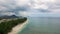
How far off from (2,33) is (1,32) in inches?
12.4

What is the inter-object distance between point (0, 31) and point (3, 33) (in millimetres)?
712

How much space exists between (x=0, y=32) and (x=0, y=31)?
287 millimetres

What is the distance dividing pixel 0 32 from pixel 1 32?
0.46 ft

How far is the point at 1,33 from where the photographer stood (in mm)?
19922

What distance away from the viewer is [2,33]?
19.9 meters

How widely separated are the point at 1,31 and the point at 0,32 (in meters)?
0.32

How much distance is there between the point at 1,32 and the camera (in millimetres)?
20125

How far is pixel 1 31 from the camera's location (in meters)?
20.3

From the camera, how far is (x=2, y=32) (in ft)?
65.8

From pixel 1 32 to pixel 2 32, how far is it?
15 centimetres

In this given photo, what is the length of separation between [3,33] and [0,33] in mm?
356

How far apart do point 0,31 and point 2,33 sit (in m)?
0.56

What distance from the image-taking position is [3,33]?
19781 mm
